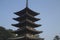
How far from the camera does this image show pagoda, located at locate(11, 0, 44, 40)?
118 ft

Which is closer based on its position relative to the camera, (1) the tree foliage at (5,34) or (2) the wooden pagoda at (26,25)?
(2) the wooden pagoda at (26,25)

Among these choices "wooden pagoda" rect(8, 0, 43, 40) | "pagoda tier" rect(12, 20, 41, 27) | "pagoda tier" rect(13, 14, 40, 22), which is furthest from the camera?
"pagoda tier" rect(13, 14, 40, 22)

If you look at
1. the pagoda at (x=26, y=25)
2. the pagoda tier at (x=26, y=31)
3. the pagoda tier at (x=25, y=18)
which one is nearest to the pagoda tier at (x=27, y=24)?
the pagoda at (x=26, y=25)

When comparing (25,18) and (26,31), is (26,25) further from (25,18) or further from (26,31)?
(25,18)

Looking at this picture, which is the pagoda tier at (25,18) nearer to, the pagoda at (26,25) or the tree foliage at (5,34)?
the pagoda at (26,25)

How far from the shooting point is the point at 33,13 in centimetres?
4112

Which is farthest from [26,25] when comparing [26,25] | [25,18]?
[25,18]

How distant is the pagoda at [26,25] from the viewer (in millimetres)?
35953

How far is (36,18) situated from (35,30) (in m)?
3.62

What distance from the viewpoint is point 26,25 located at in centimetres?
3772

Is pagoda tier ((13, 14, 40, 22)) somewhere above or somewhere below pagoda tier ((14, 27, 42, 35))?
above

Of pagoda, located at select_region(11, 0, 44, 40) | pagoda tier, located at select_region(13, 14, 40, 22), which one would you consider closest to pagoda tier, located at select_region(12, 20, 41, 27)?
pagoda, located at select_region(11, 0, 44, 40)

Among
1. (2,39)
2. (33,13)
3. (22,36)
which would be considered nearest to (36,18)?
(33,13)

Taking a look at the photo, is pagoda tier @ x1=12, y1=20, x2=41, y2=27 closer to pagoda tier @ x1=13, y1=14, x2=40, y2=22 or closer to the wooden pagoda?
the wooden pagoda
